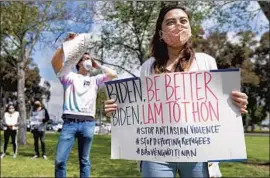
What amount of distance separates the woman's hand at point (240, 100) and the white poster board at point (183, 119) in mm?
33

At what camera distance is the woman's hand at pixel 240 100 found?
8.17 feet

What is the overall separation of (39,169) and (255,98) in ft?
158

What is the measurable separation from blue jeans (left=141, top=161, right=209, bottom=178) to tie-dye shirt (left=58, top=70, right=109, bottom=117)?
2414mm

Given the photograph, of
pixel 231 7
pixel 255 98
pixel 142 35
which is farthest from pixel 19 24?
pixel 255 98

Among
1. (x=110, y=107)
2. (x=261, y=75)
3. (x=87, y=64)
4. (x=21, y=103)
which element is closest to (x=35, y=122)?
(x=87, y=64)

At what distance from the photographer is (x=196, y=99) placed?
2656mm

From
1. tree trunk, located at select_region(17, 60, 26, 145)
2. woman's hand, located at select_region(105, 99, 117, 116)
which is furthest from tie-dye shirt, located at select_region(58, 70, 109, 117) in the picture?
tree trunk, located at select_region(17, 60, 26, 145)

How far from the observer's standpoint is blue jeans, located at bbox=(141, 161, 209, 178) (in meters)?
2.62

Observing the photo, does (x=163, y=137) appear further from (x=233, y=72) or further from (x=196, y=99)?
(x=233, y=72)

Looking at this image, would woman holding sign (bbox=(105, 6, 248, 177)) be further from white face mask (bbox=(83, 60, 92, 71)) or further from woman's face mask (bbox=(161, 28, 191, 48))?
white face mask (bbox=(83, 60, 92, 71))

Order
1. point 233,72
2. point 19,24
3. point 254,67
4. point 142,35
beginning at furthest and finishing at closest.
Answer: point 254,67
point 19,24
point 142,35
point 233,72

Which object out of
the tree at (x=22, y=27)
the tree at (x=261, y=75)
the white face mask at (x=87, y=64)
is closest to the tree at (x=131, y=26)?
the tree at (x=22, y=27)

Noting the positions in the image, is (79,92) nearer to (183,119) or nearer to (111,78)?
(111,78)

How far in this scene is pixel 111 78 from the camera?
520 centimetres
